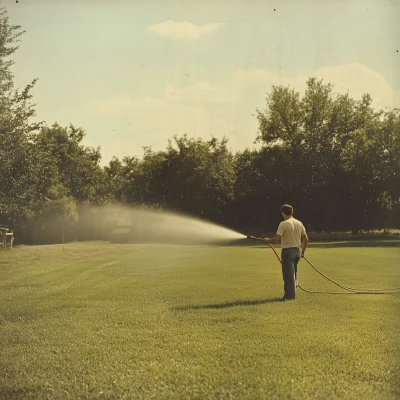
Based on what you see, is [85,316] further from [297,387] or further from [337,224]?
[337,224]

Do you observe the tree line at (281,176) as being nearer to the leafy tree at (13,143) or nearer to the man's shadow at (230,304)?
the leafy tree at (13,143)

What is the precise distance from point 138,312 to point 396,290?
7.02 m

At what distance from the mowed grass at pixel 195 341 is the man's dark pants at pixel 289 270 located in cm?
32

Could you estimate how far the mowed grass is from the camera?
21.7 ft

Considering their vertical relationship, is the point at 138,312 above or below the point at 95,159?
below

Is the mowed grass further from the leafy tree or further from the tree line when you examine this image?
the tree line

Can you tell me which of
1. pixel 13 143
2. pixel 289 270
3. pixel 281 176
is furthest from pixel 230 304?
pixel 281 176

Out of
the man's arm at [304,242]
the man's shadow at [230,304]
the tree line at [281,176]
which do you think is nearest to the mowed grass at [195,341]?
the man's shadow at [230,304]

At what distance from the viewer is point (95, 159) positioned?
290 ft

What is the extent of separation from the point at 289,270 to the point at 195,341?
4.75 m

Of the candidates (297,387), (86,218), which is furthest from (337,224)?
(297,387)

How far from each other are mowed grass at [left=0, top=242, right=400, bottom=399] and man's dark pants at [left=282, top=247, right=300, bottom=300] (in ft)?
1.05

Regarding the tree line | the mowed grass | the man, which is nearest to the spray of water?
the tree line

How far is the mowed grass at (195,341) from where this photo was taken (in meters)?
6.62
